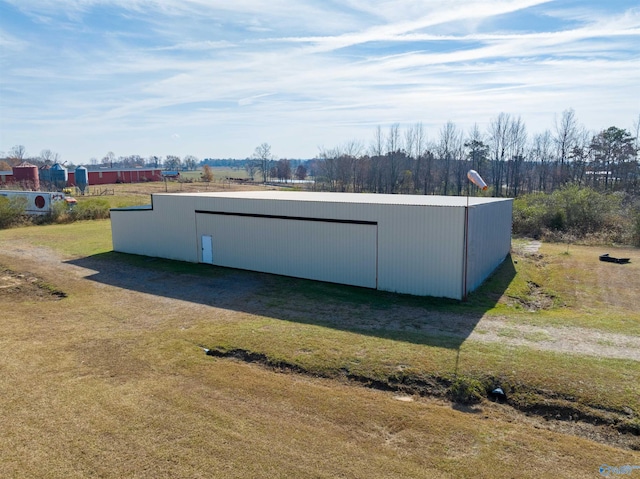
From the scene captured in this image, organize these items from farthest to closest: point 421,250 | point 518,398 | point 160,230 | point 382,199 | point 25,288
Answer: point 160,230
point 382,199
point 25,288
point 421,250
point 518,398

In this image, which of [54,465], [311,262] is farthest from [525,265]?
[54,465]

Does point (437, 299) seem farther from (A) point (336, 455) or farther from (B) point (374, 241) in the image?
(A) point (336, 455)

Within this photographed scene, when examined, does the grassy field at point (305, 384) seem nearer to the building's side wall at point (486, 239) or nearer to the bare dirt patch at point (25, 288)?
the bare dirt patch at point (25, 288)

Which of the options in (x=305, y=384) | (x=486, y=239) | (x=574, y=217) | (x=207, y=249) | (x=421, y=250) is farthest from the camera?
(x=574, y=217)

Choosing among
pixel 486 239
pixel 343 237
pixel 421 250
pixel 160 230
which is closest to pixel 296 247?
pixel 343 237

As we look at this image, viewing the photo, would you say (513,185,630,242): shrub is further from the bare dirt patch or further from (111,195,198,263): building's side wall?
the bare dirt patch

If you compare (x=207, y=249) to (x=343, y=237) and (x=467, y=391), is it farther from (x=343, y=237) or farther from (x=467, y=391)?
(x=467, y=391)

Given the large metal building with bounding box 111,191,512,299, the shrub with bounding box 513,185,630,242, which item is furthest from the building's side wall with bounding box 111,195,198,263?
the shrub with bounding box 513,185,630,242
